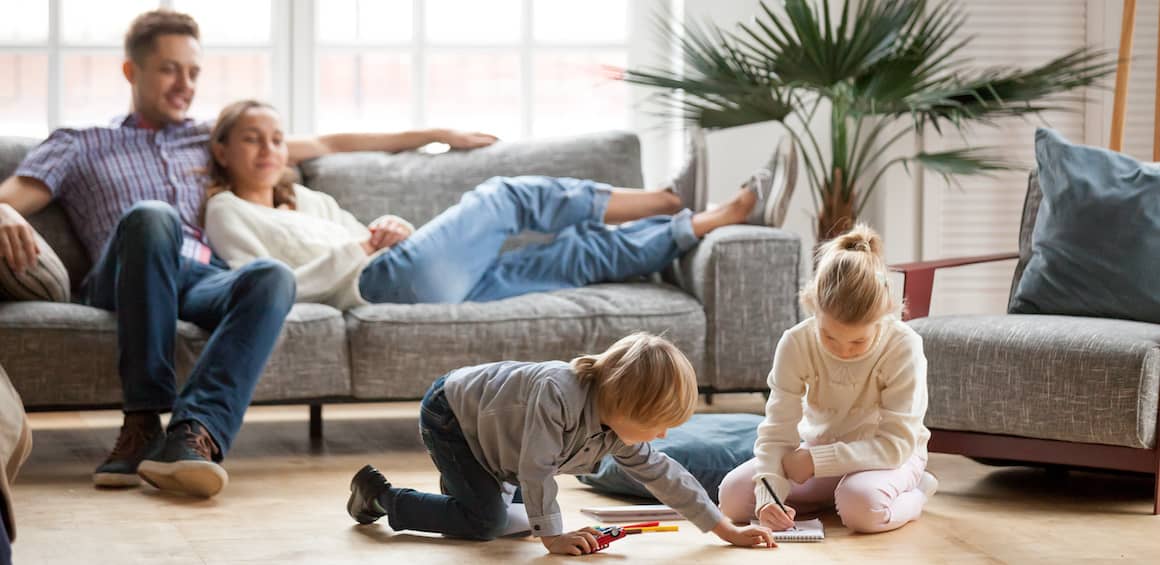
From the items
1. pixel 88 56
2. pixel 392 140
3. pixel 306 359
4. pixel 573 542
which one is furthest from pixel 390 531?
pixel 88 56

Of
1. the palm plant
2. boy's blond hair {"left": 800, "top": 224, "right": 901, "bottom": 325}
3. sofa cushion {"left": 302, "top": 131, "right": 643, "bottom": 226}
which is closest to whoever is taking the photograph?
boy's blond hair {"left": 800, "top": 224, "right": 901, "bottom": 325}

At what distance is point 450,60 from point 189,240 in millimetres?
1523

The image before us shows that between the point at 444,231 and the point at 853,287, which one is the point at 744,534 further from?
the point at 444,231

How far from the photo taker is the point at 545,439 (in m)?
2.21

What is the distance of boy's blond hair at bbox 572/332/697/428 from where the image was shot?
2.17 meters

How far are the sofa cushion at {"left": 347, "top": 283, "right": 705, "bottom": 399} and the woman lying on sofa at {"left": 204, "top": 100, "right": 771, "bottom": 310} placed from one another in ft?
0.34

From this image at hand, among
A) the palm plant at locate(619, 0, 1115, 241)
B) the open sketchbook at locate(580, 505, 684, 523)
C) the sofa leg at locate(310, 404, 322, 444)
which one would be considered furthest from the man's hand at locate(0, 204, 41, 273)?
the palm plant at locate(619, 0, 1115, 241)

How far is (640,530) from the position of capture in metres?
2.45

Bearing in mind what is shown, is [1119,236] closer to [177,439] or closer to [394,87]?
[177,439]

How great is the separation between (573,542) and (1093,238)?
4.80ft

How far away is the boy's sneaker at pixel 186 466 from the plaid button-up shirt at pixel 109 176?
675mm

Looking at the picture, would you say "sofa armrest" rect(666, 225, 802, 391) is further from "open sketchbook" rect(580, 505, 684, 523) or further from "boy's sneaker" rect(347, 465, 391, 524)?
"boy's sneaker" rect(347, 465, 391, 524)

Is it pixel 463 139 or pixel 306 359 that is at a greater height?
pixel 463 139

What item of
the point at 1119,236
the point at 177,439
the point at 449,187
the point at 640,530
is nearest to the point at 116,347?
the point at 177,439
